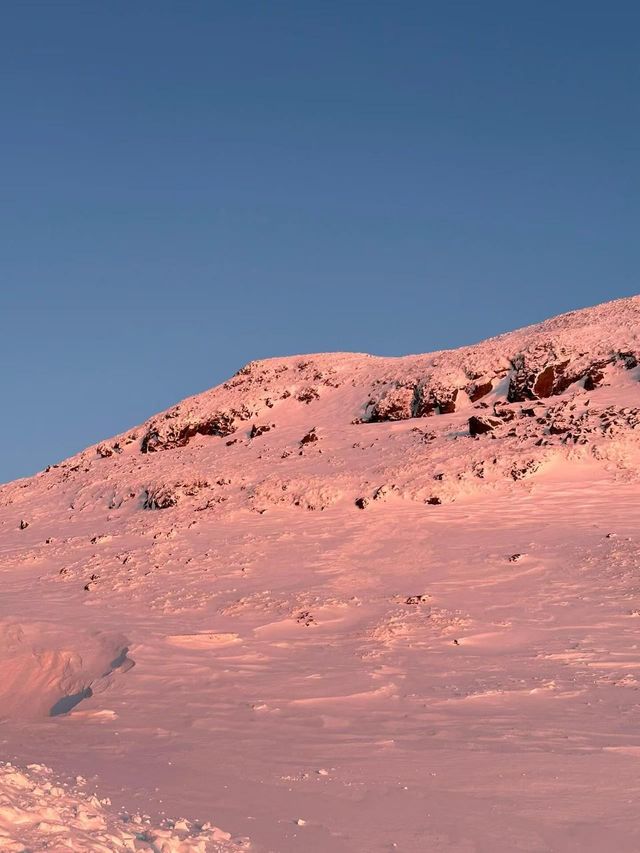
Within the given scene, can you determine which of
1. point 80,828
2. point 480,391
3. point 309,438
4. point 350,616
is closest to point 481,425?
point 480,391

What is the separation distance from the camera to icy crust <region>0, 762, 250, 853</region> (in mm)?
4852

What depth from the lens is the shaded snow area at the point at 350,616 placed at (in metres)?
6.11

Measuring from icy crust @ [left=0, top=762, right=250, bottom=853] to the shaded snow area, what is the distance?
0.03 metres

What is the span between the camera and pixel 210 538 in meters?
24.6

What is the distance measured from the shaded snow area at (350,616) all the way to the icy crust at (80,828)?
29 millimetres

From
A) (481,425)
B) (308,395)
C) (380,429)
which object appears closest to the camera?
(481,425)

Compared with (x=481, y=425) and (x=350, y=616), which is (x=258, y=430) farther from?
(x=350, y=616)

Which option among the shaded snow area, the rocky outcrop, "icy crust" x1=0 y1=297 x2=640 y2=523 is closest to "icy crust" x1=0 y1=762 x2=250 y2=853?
the shaded snow area

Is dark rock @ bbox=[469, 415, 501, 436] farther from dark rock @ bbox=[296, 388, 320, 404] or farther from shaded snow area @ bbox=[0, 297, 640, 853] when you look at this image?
dark rock @ bbox=[296, 388, 320, 404]

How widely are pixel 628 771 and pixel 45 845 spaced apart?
15.0 ft

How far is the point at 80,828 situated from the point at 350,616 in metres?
11.2

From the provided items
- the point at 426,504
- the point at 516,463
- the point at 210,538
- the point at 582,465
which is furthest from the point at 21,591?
the point at 582,465

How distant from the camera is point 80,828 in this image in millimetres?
5164

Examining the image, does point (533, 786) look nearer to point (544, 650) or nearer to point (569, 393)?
point (544, 650)
